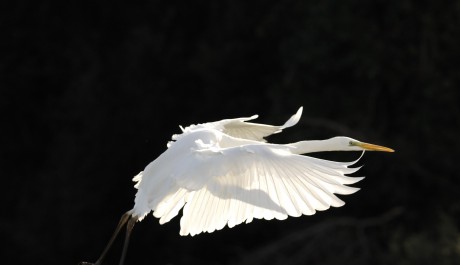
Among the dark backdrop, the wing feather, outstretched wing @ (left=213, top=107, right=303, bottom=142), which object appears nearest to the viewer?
the wing feather

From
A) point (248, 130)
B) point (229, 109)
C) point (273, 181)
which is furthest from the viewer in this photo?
point (229, 109)

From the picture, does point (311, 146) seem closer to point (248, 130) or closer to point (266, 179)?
point (266, 179)

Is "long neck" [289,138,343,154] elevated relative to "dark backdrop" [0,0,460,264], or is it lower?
lower

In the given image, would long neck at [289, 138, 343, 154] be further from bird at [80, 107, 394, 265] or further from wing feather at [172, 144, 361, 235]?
wing feather at [172, 144, 361, 235]

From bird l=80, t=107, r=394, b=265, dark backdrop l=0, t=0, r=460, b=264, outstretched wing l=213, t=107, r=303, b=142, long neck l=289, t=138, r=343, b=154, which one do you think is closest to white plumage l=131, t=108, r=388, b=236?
bird l=80, t=107, r=394, b=265

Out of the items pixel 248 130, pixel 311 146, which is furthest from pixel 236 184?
pixel 248 130

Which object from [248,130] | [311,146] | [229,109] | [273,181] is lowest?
[273,181]

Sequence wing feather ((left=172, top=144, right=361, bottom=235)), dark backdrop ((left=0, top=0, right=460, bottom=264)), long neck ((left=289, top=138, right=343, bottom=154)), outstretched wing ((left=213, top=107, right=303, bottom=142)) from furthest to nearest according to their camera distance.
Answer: dark backdrop ((left=0, top=0, right=460, bottom=264)) → outstretched wing ((left=213, top=107, right=303, bottom=142)) → long neck ((left=289, top=138, right=343, bottom=154)) → wing feather ((left=172, top=144, right=361, bottom=235))

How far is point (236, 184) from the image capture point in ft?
14.3

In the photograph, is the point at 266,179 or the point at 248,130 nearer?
the point at 266,179

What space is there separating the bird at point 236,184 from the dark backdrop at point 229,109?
4.34 m

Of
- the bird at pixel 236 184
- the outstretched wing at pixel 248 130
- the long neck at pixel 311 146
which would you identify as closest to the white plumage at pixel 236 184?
the bird at pixel 236 184

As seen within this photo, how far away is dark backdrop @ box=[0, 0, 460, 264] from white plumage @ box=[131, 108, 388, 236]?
4.34 m

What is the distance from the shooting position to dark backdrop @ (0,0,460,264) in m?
9.38
